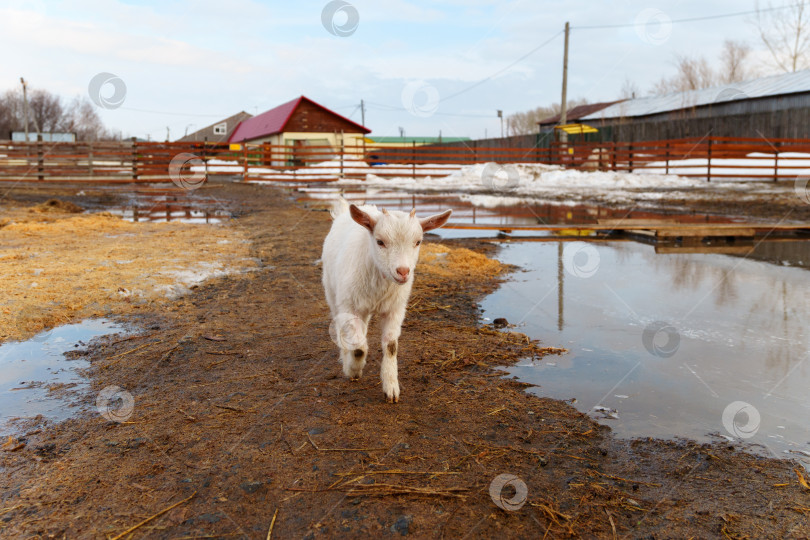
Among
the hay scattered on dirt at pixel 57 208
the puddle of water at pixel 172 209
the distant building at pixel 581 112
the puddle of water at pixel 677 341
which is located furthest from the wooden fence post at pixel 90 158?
the distant building at pixel 581 112

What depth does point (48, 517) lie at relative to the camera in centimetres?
268

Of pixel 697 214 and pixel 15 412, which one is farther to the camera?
pixel 697 214

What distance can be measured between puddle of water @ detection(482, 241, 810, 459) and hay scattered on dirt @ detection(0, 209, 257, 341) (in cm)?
387

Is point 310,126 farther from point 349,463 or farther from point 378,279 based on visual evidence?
point 349,463

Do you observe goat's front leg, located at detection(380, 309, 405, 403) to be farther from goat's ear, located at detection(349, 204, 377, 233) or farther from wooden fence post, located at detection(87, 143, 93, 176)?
wooden fence post, located at detection(87, 143, 93, 176)

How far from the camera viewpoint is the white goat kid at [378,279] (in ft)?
12.5

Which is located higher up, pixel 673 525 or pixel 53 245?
pixel 53 245

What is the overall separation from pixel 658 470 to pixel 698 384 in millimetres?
1400

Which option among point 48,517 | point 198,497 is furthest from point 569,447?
point 48,517

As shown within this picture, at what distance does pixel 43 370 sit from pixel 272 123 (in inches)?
2054

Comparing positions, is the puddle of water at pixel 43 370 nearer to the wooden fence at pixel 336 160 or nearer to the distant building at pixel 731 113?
the wooden fence at pixel 336 160

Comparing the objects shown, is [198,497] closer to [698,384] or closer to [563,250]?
[698,384]

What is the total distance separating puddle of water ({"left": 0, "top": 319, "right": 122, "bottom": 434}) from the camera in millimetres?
3885

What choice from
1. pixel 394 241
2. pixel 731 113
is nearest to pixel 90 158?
pixel 394 241
